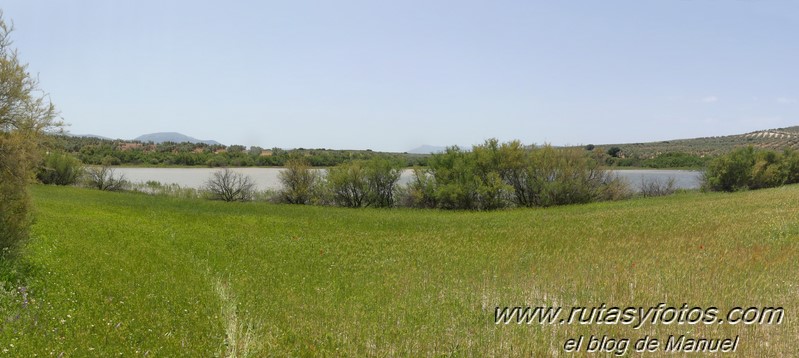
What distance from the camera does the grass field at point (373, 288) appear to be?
278 inches

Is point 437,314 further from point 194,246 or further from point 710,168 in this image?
point 710,168

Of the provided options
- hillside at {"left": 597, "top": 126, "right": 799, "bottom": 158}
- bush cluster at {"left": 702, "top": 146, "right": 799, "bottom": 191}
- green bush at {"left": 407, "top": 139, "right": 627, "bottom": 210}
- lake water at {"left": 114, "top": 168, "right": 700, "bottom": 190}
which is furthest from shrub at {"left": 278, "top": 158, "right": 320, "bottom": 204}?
hillside at {"left": 597, "top": 126, "right": 799, "bottom": 158}

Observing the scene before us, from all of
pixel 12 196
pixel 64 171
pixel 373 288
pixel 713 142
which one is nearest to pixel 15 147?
pixel 12 196

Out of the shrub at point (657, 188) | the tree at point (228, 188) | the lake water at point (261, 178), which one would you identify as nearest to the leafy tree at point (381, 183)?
the lake water at point (261, 178)

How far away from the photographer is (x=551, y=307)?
853cm

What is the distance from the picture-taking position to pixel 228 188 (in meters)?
52.9

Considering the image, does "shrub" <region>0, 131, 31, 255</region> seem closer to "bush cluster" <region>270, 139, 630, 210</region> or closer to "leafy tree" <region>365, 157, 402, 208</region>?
"bush cluster" <region>270, 139, 630, 210</region>

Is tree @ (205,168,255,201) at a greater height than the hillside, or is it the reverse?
the hillside

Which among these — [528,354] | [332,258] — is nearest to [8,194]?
[332,258]

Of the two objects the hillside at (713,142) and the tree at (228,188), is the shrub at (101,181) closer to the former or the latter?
the tree at (228,188)

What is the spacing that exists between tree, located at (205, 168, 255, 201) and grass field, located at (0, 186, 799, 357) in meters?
33.0

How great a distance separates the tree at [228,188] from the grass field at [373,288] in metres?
33.0

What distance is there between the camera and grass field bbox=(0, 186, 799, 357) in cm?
707

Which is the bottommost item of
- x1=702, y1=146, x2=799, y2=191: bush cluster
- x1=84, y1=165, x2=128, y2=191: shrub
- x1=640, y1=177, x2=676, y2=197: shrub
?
x1=640, y1=177, x2=676, y2=197: shrub
